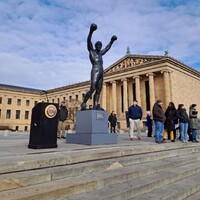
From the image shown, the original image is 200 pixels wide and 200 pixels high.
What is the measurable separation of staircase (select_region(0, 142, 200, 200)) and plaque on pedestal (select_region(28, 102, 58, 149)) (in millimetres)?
1552

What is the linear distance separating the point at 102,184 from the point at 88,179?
0.26m

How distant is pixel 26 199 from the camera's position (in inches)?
87.9

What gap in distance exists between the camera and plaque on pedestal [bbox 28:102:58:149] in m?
5.07

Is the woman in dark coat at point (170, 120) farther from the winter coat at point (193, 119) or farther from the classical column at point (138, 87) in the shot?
the classical column at point (138, 87)

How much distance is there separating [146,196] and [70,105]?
147 ft

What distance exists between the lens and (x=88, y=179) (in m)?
3.02

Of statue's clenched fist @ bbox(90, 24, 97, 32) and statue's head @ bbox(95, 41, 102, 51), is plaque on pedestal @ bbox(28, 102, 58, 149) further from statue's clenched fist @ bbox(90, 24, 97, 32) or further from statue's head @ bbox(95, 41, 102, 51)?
statue's head @ bbox(95, 41, 102, 51)

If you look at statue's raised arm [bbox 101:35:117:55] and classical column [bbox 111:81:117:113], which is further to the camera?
classical column [bbox 111:81:117:113]

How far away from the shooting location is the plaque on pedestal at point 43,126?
16.6ft

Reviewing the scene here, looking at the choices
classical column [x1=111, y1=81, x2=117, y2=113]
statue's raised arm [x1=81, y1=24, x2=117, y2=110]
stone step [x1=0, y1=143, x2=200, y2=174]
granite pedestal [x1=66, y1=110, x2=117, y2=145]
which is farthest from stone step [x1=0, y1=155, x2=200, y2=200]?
classical column [x1=111, y1=81, x2=117, y2=113]

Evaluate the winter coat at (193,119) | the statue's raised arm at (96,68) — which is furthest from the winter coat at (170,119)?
the statue's raised arm at (96,68)

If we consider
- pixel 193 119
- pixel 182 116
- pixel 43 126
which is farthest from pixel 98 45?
pixel 193 119

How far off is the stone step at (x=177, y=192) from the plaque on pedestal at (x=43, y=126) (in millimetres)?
3038

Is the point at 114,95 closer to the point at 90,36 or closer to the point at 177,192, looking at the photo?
the point at 90,36
